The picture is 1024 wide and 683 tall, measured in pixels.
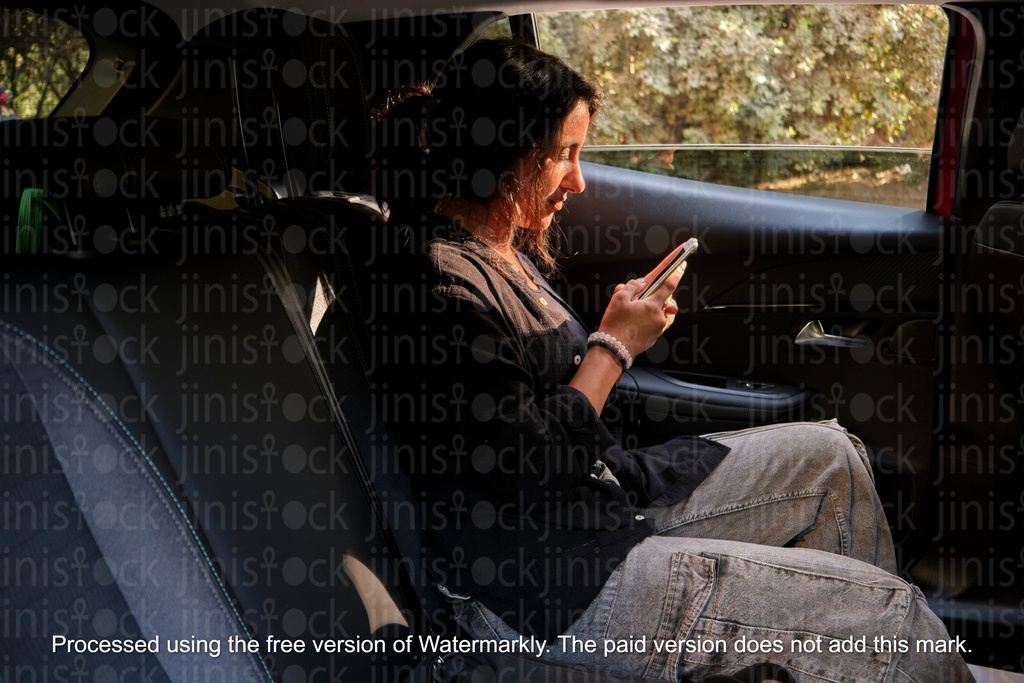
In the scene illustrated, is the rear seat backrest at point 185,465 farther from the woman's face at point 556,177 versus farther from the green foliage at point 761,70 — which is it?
the green foliage at point 761,70

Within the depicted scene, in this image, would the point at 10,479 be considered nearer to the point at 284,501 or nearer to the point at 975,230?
the point at 284,501

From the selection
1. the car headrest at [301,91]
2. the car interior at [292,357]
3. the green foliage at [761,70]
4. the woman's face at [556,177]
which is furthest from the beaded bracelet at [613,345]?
the green foliage at [761,70]

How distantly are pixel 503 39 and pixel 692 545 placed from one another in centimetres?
77

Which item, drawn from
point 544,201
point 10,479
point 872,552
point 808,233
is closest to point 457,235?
point 544,201

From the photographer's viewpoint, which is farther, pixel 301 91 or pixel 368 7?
pixel 368 7

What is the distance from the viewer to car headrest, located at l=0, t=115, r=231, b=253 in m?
1.09

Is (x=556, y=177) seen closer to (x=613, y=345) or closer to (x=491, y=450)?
(x=613, y=345)


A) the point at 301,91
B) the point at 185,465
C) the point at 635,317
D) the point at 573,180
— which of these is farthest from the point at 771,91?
the point at 185,465

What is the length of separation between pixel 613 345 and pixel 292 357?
46 cm

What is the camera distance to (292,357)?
1171 millimetres

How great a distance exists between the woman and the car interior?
59 mm

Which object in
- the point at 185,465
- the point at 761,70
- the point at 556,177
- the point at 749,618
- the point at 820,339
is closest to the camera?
the point at 185,465

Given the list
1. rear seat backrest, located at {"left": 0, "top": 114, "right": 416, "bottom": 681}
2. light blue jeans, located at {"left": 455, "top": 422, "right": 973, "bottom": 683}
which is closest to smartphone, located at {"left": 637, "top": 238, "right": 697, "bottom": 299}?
light blue jeans, located at {"left": 455, "top": 422, "right": 973, "bottom": 683}

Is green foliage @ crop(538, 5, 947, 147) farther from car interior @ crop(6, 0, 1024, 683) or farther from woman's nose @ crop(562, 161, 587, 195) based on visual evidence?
woman's nose @ crop(562, 161, 587, 195)
